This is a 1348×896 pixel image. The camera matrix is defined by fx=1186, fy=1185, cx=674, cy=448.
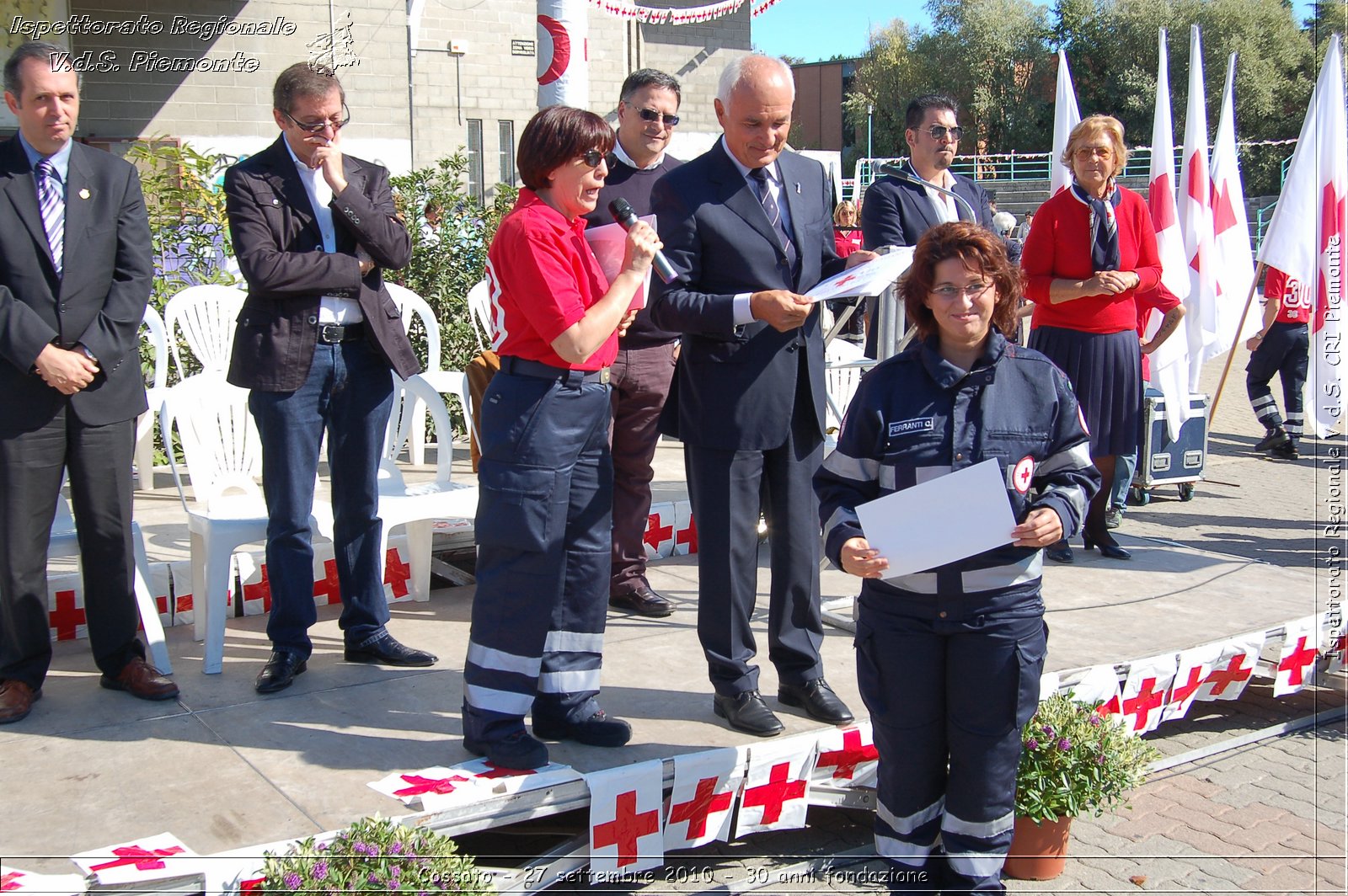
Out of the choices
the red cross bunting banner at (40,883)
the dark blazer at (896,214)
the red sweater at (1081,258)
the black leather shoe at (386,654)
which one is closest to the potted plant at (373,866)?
the red cross bunting banner at (40,883)

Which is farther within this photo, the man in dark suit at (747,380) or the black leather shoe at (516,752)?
the man in dark suit at (747,380)

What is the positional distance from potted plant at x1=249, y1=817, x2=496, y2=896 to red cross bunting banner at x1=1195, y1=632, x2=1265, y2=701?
3.13 metres

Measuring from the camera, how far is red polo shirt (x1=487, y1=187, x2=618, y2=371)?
3213 mm

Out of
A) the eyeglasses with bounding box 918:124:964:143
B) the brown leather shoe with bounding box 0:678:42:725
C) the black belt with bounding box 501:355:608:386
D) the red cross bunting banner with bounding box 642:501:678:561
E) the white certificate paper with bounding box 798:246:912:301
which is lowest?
the brown leather shoe with bounding box 0:678:42:725

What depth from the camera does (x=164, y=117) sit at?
16359mm

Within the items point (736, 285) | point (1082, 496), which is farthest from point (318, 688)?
point (1082, 496)

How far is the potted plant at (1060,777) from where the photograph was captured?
11.5 feet

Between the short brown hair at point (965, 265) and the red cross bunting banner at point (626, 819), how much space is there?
1451mm

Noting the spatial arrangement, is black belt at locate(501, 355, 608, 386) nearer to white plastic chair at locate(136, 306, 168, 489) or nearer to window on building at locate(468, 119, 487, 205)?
white plastic chair at locate(136, 306, 168, 489)

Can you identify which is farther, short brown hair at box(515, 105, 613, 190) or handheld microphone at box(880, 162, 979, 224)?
handheld microphone at box(880, 162, 979, 224)

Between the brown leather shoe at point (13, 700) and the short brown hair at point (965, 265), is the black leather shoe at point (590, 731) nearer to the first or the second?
the short brown hair at point (965, 265)

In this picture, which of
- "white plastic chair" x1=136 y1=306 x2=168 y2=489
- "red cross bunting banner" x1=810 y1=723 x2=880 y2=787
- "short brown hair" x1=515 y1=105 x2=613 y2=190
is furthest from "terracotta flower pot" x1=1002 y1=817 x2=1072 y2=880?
"white plastic chair" x1=136 y1=306 x2=168 y2=489

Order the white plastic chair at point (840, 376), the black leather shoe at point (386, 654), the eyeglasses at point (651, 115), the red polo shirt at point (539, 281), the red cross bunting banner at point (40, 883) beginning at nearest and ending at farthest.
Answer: the red cross bunting banner at point (40, 883), the red polo shirt at point (539, 281), the black leather shoe at point (386, 654), the eyeglasses at point (651, 115), the white plastic chair at point (840, 376)

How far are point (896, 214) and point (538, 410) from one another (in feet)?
7.08
